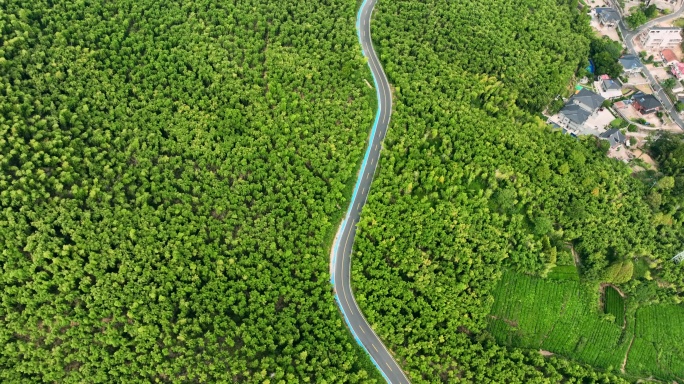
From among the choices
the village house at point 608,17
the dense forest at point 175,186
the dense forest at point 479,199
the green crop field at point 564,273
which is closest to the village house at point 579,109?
the dense forest at point 479,199

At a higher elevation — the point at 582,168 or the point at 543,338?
the point at 582,168

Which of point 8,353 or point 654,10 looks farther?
point 654,10

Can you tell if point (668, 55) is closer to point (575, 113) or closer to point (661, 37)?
point (661, 37)

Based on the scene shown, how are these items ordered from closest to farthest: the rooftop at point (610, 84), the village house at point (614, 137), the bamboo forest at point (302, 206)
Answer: the bamboo forest at point (302, 206) → the village house at point (614, 137) → the rooftop at point (610, 84)

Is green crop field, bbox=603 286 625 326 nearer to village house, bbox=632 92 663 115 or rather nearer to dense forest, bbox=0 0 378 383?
village house, bbox=632 92 663 115

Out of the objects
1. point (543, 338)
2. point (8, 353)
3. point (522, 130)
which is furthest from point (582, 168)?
point (8, 353)

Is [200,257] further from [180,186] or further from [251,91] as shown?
[251,91]

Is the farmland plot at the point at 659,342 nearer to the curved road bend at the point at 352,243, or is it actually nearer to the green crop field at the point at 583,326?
the green crop field at the point at 583,326
